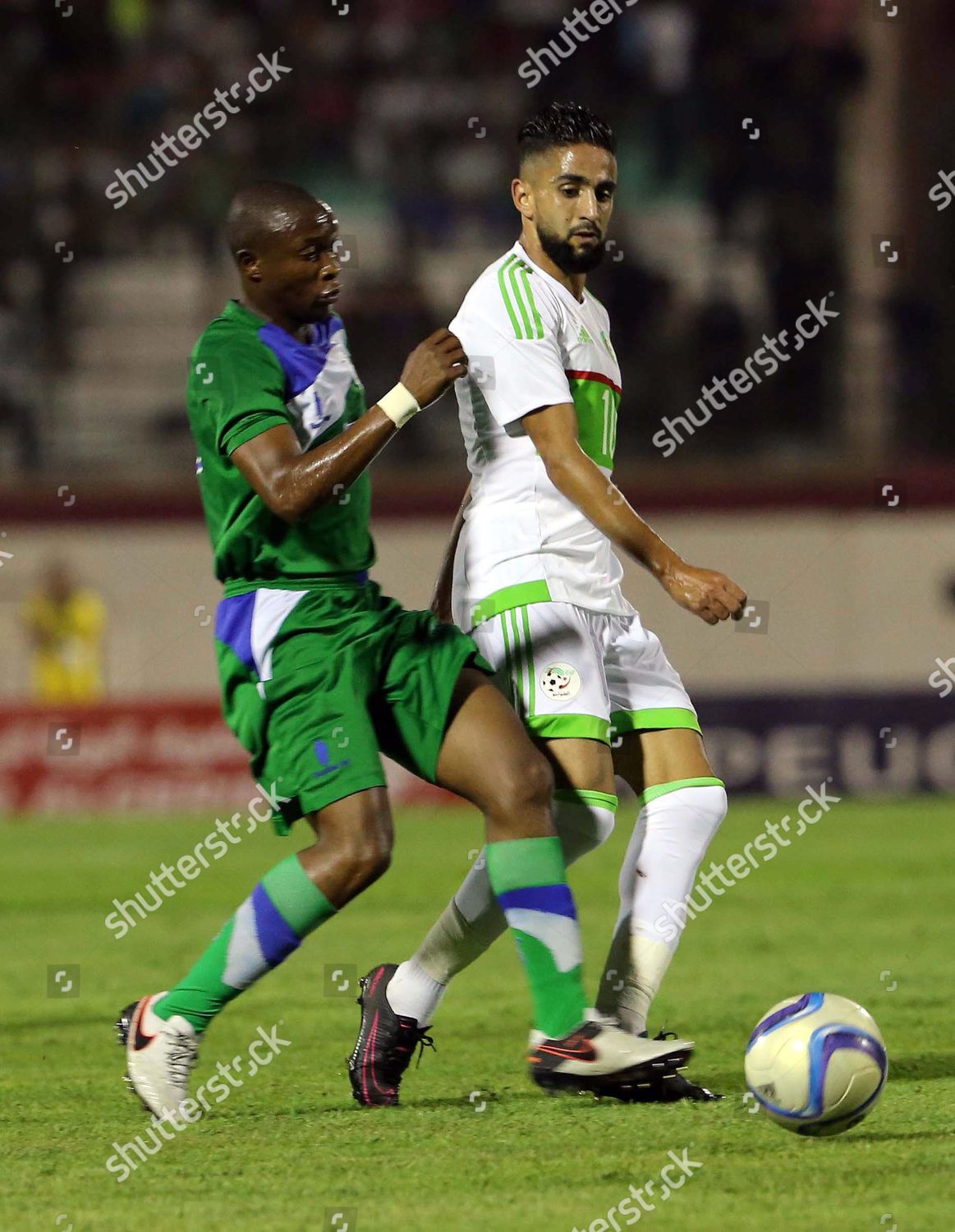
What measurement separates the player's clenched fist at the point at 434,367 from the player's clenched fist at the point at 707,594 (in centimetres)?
66

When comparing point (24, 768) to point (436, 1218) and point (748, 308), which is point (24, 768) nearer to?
point (748, 308)

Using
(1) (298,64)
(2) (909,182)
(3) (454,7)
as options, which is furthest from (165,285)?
(2) (909,182)

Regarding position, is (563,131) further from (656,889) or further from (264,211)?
(656,889)

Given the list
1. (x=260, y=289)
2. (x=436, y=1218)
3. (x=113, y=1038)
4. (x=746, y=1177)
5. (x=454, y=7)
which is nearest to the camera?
(x=436, y=1218)

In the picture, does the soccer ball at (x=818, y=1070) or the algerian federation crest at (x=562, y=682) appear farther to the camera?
the algerian federation crest at (x=562, y=682)

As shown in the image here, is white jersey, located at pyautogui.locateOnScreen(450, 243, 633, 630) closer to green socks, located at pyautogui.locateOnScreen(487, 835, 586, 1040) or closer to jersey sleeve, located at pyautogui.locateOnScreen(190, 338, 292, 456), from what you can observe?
jersey sleeve, located at pyautogui.locateOnScreen(190, 338, 292, 456)

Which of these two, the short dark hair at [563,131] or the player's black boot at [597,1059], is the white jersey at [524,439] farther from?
the player's black boot at [597,1059]

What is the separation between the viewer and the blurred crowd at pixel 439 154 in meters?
16.3

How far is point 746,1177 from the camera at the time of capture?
12.3 ft

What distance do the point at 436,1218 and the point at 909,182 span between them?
1520cm

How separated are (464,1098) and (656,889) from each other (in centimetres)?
69

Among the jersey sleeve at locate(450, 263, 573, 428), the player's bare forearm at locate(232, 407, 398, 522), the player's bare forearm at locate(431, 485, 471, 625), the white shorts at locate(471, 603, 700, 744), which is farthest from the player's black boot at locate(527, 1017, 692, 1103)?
the jersey sleeve at locate(450, 263, 573, 428)

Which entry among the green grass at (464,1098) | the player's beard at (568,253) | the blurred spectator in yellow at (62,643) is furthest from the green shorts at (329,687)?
the blurred spectator in yellow at (62,643)

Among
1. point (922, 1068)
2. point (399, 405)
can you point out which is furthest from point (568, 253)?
point (922, 1068)
